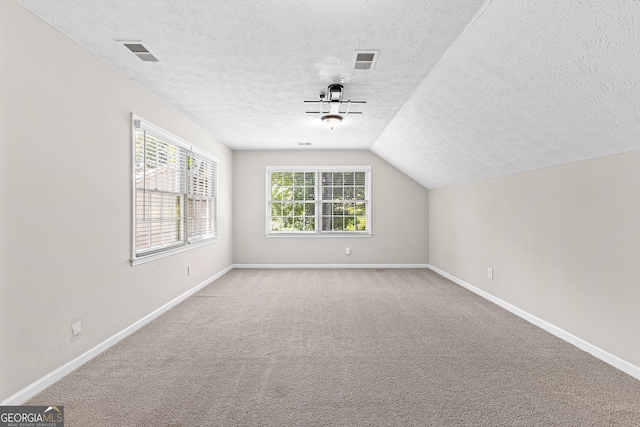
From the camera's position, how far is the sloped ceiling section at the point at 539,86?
5.65 feet

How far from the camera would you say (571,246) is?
2.88m

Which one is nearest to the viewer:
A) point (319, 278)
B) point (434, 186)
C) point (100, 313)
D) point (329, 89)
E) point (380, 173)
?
point (100, 313)

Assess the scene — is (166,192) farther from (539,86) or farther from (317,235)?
(539,86)

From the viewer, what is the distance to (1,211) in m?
1.87

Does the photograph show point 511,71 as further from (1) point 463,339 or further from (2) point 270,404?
(2) point 270,404

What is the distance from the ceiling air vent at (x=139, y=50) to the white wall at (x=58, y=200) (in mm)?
381

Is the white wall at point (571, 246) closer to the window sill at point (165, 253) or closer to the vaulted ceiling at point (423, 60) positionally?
the vaulted ceiling at point (423, 60)

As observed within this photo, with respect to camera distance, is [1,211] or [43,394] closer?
[1,211]

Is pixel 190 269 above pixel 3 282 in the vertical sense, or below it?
below

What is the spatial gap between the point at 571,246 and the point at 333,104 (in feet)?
8.87

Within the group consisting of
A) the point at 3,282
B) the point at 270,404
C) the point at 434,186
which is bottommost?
the point at 270,404

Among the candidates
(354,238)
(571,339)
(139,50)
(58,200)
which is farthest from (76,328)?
(354,238)

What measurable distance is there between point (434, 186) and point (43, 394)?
5.99 meters

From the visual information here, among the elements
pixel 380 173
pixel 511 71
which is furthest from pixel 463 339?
pixel 380 173
